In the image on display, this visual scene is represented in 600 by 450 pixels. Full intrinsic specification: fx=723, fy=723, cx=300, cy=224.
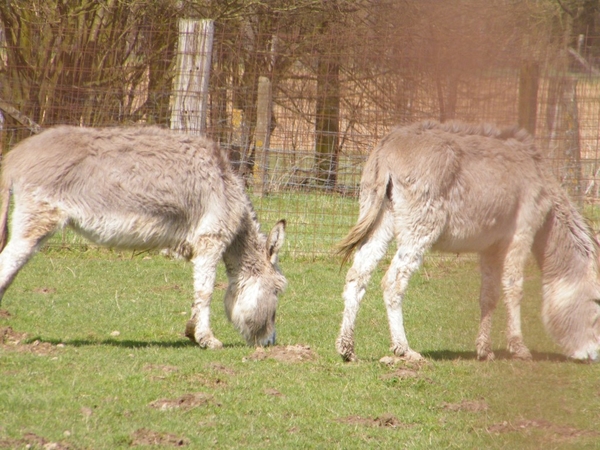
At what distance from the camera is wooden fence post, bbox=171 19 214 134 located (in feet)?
30.8

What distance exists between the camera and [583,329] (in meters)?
5.71

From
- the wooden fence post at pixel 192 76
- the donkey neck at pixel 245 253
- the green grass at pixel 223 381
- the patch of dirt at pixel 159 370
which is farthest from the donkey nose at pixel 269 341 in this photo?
the wooden fence post at pixel 192 76

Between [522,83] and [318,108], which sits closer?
[522,83]

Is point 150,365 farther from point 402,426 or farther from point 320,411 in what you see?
point 402,426

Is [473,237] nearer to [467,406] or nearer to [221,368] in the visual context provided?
[467,406]

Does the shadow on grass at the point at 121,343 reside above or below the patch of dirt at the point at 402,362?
below

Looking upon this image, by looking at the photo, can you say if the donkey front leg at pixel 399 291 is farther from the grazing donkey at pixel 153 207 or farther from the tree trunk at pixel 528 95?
the tree trunk at pixel 528 95

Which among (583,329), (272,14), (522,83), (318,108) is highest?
(272,14)

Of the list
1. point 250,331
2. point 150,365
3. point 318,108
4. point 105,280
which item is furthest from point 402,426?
point 318,108

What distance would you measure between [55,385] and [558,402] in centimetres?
424

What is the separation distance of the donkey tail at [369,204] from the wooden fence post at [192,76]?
4.05 metres

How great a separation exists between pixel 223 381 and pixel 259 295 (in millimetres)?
1629

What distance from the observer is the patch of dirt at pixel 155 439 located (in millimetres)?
3766

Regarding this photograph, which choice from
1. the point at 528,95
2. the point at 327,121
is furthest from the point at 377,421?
the point at 327,121
